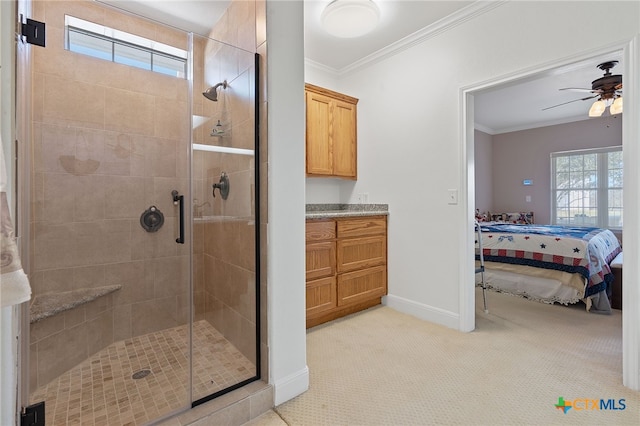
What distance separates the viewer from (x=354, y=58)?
3.24 m

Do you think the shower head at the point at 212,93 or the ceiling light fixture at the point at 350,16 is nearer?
the shower head at the point at 212,93

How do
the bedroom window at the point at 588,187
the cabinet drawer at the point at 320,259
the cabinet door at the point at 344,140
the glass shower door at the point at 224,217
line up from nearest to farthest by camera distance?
the glass shower door at the point at 224,217
the cabinet drawer at the point at 320,259
the cabinet door at the point at 344,140
the bedroom window at the point at 588,187

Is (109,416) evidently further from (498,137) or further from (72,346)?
(498,137)

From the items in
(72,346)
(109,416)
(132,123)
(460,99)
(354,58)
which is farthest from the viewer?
(354,58)

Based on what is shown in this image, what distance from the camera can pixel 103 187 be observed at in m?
2.13

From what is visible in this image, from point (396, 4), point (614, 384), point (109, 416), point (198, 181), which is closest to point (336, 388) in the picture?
point (109, 416)

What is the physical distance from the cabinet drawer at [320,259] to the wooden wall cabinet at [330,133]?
0.80 meters

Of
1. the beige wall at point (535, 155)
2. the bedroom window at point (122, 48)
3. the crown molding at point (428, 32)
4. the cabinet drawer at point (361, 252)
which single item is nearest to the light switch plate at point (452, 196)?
the cabinet drawer at point (361, 252)

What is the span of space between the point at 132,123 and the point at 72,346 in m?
1.52

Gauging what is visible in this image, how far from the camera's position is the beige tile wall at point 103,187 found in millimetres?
1854

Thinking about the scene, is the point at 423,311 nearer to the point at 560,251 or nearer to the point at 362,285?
the point at 362,285

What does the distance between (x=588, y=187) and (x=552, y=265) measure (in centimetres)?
384

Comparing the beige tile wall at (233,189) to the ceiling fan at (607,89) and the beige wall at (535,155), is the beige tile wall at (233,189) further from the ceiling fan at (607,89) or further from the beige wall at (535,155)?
the beige wall at (535,155)

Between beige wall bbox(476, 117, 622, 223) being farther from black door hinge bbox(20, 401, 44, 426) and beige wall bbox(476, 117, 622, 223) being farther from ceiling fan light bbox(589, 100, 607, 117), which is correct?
black door hinge bbox(20, 401, 44, 426)
